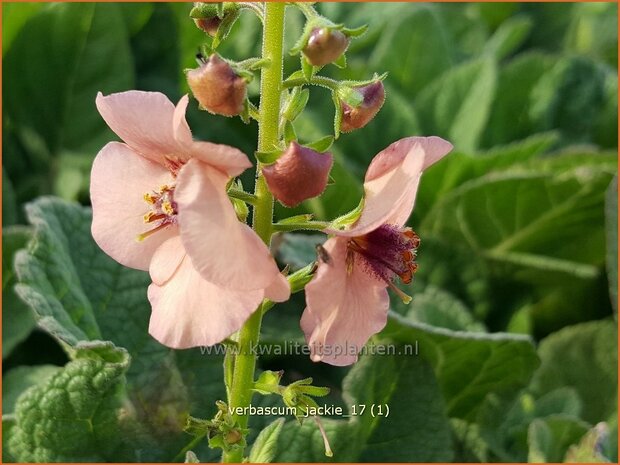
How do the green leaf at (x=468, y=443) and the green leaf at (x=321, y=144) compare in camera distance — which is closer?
the green leaf at (x=321, y=144)

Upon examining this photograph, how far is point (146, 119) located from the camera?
0.87 m

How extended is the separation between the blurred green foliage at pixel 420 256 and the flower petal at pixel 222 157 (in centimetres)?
33

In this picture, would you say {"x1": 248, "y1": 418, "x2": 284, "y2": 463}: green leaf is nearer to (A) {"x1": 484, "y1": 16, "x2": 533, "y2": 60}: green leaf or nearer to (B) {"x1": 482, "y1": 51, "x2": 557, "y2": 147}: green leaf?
(B) {"x1": 482, "y1": 51, "x2": 557, "y2": 147}: green leaf

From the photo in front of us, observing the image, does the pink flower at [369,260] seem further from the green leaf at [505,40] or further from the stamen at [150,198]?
the green leaf at [505,40]

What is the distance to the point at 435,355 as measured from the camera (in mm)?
1408

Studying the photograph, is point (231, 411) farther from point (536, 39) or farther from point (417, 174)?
point (536, 39)

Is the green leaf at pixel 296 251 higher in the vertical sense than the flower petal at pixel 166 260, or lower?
higher

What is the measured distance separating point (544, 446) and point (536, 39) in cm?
159

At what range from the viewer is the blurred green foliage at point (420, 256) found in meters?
1.31

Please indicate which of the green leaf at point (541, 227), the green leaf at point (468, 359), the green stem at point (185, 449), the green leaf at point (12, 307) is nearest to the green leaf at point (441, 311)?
the green leaf at point (468, 359)

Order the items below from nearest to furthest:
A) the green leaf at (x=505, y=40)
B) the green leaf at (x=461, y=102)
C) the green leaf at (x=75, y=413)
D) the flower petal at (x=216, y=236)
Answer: the flower petal at (x=216, y=236) < the green leaf at (x=75, y=413) < the green leaf at (x=461, y=102) < the green leaf at (x=505, y=40)

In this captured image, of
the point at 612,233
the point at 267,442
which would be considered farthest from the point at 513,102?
the point at 267,442

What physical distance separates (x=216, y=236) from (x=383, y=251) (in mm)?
192

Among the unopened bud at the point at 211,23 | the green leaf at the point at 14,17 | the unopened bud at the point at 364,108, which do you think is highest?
the green leaf at the point at 14,17
